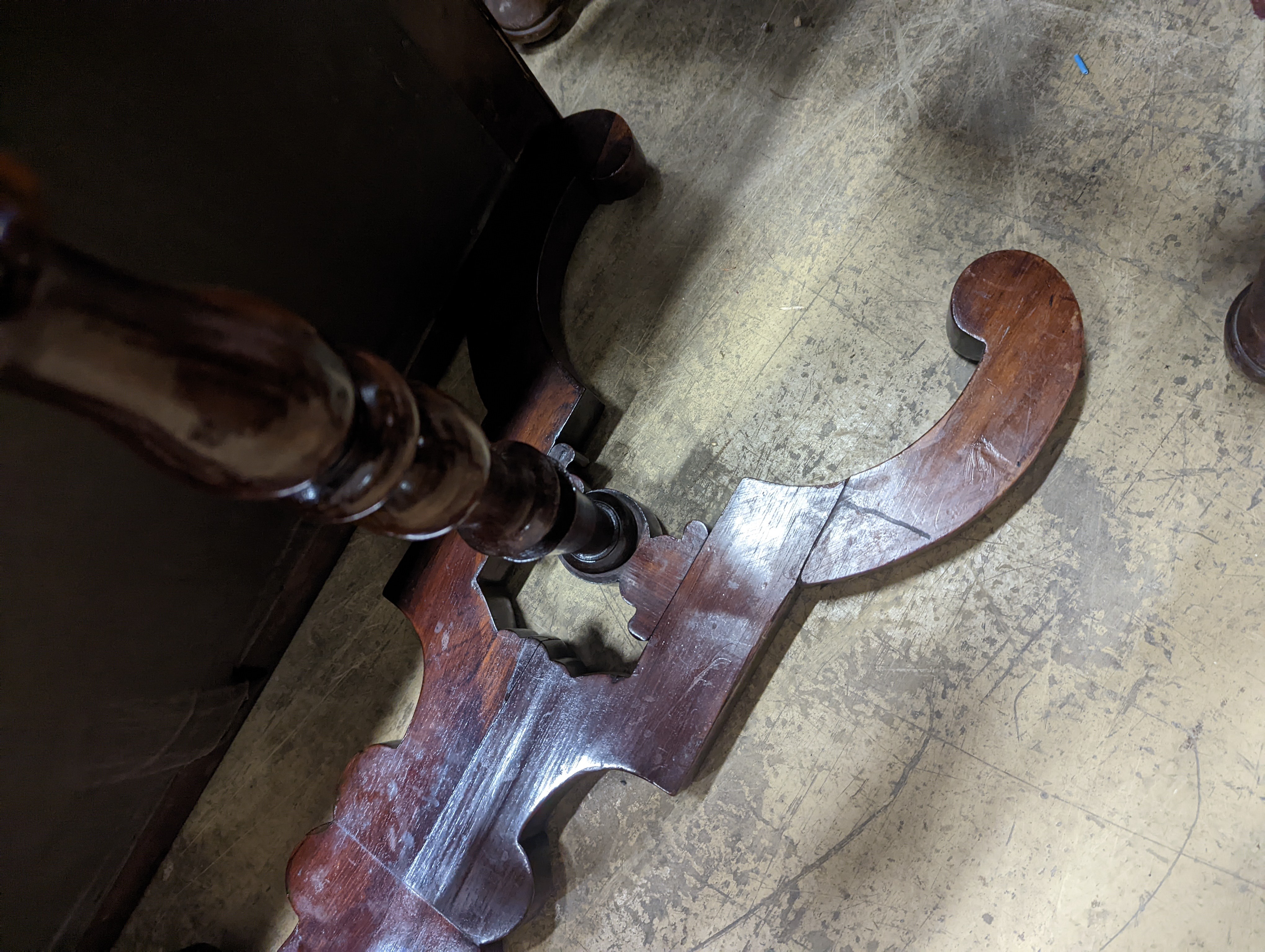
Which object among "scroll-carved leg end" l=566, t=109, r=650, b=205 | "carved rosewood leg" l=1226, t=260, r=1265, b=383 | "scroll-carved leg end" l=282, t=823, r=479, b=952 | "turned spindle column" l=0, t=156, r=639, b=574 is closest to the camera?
"turned spindle column" l=0, t=156, r=639, b=574

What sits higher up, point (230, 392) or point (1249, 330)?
point (230, 392)

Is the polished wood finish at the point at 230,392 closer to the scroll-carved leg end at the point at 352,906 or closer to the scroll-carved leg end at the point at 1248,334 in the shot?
the scroll-carved leg end at the point at 352,906

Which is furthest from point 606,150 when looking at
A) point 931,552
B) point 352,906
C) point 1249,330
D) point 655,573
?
point 352,906

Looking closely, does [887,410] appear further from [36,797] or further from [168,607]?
[36,797]

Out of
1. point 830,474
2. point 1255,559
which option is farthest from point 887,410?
point 1255,559

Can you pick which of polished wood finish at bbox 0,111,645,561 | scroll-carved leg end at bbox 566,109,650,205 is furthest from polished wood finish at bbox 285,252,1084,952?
scroll-carved leg end at bbox 566,109,650,205

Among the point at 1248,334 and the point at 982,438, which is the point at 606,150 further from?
the point at 1248,334

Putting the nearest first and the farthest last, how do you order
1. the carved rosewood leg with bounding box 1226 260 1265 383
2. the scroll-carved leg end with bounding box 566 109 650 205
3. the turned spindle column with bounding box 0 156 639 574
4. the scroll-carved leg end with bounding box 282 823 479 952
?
the turned spindle column with bounding box 0 156 639 574, the carved rosewood leg with bounding box 1226 260 1265 383, the scroll-carved leg end with bounding box 282 823 479 952, the scroll-carved leg end with bounding box 566 109 650 205

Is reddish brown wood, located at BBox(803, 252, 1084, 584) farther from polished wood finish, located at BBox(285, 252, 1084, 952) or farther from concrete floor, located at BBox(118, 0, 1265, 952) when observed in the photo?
concrete floor, located at BBox(118, 0, 1265, 952)

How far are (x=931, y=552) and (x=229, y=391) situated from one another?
925mm

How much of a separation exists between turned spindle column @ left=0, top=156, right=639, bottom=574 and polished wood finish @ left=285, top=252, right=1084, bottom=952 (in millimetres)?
471

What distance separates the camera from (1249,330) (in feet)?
3.11

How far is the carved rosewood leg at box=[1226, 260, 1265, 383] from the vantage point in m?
0.92

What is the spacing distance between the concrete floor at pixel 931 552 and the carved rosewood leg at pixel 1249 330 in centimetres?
3
